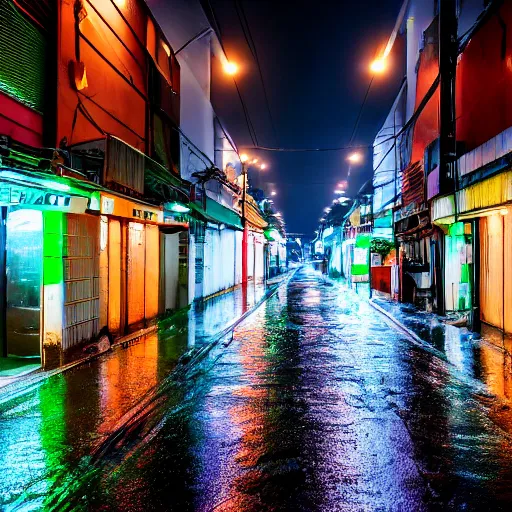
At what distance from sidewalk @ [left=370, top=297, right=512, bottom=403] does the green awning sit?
897cm

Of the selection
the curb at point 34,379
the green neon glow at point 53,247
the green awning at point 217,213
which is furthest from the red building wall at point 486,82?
the curb at point 34,379

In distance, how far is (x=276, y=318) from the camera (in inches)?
624

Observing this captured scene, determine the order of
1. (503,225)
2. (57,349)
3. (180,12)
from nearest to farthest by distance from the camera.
Answer: (57,349)
(503,225)
(180,12)

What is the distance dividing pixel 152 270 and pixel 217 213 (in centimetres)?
873

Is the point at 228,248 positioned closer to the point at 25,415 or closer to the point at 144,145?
the point at 144,145

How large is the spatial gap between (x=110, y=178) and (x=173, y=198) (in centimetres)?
504

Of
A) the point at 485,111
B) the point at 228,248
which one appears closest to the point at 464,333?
the point at 485,111

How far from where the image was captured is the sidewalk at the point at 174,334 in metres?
7.42

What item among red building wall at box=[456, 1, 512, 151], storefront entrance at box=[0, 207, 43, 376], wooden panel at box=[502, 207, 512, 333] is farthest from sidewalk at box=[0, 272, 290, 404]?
red building wall at box=[456, 1, 512, 151]

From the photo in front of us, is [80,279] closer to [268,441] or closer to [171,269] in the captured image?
[268,441]

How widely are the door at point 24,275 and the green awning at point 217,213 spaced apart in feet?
28.7

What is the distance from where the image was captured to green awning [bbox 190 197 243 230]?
19.2 meters

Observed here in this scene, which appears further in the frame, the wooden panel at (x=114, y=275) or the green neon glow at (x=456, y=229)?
the green neon glow at (x=456, y=229)

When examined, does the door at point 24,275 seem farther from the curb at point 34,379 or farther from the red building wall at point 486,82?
the red building wall at point 486,82
